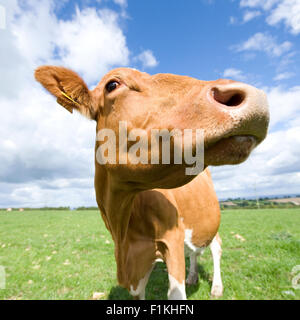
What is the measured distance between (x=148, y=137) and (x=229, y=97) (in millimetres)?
672

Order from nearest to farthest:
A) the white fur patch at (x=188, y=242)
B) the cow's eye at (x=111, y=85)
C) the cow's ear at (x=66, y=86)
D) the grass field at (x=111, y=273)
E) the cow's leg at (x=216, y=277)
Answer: the cow's eye at (x=111, y=85) → the cow's ear at (x=66, y=86) → the white fur patch at (x=188, y=242) → the cow's leg at (x=216, y=277) → the grass field at (x=111, y=273)

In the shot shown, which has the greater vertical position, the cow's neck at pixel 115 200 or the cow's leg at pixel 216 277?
the cow's neck at pixel 115 200

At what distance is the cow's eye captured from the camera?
218 cm

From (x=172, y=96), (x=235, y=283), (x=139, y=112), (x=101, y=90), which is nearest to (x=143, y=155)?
(x=139, y=112)

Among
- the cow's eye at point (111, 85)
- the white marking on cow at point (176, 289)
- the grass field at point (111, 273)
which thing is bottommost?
the grass field at point (111, 273)

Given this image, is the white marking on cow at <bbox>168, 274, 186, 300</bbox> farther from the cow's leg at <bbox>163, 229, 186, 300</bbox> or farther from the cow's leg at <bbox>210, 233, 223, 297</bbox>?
the cow's leg at <bbox>210, 233, 223, 297</bbox>

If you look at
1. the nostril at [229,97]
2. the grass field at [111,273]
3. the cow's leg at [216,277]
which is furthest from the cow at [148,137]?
the grass field at [111,273]

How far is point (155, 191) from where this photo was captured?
2.94 m

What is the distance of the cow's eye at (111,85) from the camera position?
2180 mm

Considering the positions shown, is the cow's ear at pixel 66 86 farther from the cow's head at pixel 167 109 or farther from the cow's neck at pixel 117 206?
the cow's neck at pixel 117 206

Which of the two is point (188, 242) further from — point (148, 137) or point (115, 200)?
point (148, 137)

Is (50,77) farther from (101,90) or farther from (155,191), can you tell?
(155,191)

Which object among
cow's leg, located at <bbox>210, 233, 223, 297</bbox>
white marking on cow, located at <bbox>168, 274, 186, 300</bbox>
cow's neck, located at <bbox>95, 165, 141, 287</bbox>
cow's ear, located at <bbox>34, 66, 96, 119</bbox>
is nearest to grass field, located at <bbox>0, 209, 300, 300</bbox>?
cow's leg, located at <bbox>210, 233, 223, 297</bbox>

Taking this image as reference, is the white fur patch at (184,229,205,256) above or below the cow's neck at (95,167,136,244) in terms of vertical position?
below
